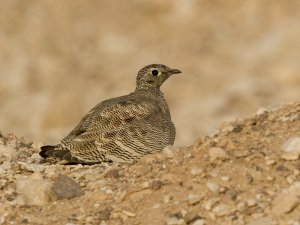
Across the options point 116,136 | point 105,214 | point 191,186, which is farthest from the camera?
point 116,136

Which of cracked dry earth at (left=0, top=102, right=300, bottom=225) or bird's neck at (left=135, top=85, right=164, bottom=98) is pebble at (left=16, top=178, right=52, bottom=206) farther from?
bird's neck at (left=135, top=85, right=164, bottom=98)

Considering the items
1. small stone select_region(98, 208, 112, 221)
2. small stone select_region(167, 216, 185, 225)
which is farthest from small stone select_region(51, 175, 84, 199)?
small stone select_region(167, 216, 185, 225)

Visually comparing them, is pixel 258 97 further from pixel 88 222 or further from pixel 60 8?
pixel 88 222

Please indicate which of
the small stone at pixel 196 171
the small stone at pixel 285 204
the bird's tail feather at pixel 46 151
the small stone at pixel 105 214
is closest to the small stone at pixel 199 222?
the small stone at pixel 285 204

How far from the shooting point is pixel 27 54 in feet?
126

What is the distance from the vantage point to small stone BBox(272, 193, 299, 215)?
9.62 metres

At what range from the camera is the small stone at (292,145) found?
417 inches

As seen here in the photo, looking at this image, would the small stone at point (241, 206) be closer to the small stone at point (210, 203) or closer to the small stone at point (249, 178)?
the small stone at point (210, 203)

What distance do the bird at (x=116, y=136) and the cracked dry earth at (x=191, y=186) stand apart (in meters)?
0.96

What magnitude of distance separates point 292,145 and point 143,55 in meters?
27.9

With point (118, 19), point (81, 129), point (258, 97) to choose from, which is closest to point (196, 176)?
point (81, 129)

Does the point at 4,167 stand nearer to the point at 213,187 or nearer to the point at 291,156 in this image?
the point at 213,187

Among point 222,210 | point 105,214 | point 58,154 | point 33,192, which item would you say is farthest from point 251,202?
point 58,154

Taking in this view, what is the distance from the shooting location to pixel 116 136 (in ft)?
43.5
